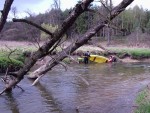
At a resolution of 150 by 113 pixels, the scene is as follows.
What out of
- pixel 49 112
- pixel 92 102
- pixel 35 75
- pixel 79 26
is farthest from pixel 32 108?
pixel 79 26

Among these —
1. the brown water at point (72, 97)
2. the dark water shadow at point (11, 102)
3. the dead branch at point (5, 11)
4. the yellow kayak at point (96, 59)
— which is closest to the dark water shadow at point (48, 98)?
the brown water at point (72, 97)

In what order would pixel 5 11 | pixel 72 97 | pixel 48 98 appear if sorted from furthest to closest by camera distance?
1. pixel 72 97
2. pixel 48 98
3. pixel 5 11

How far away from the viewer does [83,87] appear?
19.3m

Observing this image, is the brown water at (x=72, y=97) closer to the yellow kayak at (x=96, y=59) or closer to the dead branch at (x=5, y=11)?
the dead branch at (x=5, y=11)

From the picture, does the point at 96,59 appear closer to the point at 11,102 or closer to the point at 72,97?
the point at 72,97

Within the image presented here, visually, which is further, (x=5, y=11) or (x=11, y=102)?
(x=11, y=102)

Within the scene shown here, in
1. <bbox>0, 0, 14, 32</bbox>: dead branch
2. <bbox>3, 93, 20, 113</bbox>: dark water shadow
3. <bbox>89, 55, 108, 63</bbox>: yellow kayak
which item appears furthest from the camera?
<bbox>89, 55, 108, 63</bbox>: yellow kayak

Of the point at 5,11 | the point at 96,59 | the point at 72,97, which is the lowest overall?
the point at 72,97

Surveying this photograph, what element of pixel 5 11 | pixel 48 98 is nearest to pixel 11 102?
pixel 48 98

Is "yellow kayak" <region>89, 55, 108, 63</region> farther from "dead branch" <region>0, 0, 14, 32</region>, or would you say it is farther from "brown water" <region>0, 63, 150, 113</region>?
"dead branch" <region>0, 0, 14, 32</region>

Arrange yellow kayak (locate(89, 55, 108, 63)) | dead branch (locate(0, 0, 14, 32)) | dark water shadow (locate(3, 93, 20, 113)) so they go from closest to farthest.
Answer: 1. dead branch (locate(0, 0, 14, 32))
2. dark water shadow (locate(3, 93, 20, 113))
3. yellow kayak (locate(89, 55, 108, 63))

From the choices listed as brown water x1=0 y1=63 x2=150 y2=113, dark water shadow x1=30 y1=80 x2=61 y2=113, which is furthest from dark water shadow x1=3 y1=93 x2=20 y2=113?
dark water shadow x1=30 y1=80 x2=61 y2=113

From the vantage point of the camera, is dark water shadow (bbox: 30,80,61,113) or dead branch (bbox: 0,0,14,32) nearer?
dead branch (bbox: 0,0,14,32)

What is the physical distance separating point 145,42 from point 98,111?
55732mm
